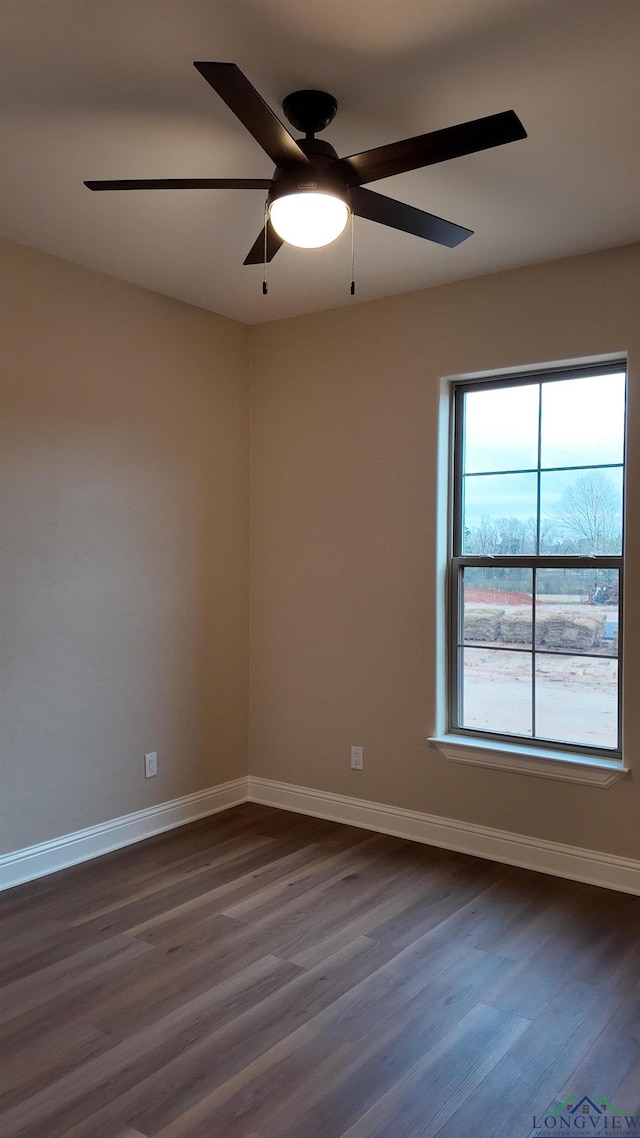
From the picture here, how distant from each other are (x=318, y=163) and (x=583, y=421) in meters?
1.83

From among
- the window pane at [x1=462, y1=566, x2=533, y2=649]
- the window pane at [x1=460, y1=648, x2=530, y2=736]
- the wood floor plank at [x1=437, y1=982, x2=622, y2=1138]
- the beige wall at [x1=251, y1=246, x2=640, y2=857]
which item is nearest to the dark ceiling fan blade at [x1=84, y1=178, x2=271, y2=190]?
the beige wall at [x1=251, y1=246, x2=640, y2=857]

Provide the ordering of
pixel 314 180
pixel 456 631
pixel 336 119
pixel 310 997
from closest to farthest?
pixel 314 180, pixel 336 119, pixel 310 997, pixel 456 631

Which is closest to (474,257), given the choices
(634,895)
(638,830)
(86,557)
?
(86,557)

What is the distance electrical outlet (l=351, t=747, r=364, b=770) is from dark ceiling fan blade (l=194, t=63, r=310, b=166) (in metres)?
2.77

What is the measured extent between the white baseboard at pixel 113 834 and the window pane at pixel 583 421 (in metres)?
2.36

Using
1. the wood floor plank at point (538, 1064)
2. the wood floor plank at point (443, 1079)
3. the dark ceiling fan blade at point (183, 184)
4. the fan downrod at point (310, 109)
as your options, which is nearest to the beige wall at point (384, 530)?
the wood floor plank at point (538, 1064)

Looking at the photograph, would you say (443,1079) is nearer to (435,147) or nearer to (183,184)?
(435,147)

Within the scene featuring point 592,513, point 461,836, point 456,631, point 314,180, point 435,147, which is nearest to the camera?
point 435,147

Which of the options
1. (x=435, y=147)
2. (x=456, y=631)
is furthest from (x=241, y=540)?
(x=435, y=147)

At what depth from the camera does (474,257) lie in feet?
10.9

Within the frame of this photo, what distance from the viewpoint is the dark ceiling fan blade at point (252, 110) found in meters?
1.62

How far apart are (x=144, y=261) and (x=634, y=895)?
3.28 meters

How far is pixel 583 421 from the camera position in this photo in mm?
3412

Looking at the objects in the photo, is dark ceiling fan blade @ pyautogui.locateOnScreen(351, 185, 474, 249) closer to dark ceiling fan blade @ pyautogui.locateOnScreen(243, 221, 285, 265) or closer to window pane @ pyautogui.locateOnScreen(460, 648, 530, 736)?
dark ceiling fan blade @ pyautogui.locateOnScreen(243, 221, 285, 265)
